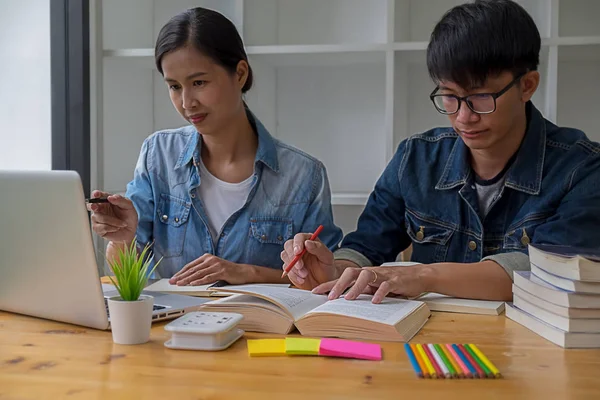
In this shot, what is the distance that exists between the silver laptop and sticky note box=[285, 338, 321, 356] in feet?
0.95

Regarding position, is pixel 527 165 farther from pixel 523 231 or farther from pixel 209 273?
pixel 209 273

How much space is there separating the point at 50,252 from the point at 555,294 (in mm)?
794

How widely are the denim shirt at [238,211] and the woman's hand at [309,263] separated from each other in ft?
1.39

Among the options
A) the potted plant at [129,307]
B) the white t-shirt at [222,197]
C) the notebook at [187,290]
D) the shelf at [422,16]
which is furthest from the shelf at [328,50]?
the potted plant at [129,307]

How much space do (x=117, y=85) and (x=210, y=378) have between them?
6.18 ft

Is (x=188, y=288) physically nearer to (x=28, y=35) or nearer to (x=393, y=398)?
(x=393, y=398)

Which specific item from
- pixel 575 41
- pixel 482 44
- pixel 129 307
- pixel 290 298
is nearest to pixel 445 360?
pixel 290 298

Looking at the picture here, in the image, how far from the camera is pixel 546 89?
6.96 feet

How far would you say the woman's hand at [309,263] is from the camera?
134 centimetres

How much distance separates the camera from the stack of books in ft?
3.27

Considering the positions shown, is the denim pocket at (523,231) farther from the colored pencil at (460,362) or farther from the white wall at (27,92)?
the white wall at (27,92)

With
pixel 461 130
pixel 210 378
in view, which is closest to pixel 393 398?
pixel 210 378

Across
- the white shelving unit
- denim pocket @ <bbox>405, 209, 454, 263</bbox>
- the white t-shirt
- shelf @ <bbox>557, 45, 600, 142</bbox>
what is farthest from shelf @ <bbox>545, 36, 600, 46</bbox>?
the white t-shirt

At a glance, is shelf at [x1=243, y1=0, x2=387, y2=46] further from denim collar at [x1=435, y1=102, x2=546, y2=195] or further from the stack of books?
the stack of books
